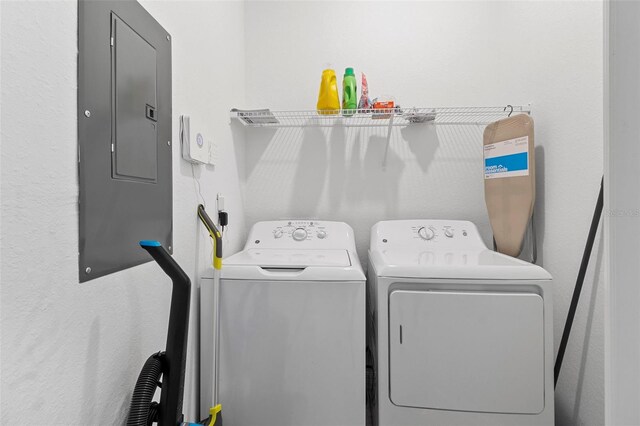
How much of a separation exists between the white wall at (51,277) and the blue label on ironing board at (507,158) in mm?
1643

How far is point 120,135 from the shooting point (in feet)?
2.33

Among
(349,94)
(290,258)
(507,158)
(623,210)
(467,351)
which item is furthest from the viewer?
(349,94)

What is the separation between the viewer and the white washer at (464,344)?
1023 mm

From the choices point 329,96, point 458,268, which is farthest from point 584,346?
point 329,96

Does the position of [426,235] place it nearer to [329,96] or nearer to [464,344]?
[464,344]

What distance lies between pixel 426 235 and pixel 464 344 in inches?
24.8

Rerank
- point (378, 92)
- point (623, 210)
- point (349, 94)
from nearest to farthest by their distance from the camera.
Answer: point (623, 210) < point (349, 94) < point (378, 92)

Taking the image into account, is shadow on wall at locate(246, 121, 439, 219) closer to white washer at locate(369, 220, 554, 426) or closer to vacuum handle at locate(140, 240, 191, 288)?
white washer at locate(369, 220, 554, 426)

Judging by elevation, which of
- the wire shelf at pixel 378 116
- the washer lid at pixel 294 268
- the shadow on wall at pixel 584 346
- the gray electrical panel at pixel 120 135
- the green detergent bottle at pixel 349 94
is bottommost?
the shadow on wall at pixel 584 346

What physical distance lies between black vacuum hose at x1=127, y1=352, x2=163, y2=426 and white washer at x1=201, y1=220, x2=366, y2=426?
15.2 inches

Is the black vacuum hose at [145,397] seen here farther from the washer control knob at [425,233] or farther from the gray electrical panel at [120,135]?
the washer control knob at [425,233]

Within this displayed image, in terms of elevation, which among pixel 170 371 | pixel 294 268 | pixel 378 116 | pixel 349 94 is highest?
pixel 349 94

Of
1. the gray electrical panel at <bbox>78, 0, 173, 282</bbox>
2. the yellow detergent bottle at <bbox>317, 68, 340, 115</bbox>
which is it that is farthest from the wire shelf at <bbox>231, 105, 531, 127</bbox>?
the gray electrical panel at <bbox>78, 0, 173, 282</bbox>

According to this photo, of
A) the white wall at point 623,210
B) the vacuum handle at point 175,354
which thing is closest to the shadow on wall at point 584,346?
the white wall at point 623,210
